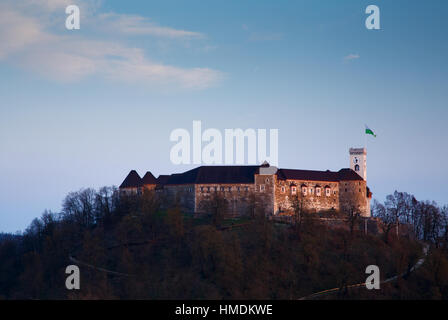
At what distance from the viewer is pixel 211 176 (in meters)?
104

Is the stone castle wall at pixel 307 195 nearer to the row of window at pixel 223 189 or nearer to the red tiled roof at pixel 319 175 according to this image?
the red tiled roof at pixel 319 175

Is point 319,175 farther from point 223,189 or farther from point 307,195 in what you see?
point 223,189

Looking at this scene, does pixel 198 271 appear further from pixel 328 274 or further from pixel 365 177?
pixel 365 177

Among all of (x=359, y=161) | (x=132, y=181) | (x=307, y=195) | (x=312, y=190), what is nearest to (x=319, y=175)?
(x=312, y=190)

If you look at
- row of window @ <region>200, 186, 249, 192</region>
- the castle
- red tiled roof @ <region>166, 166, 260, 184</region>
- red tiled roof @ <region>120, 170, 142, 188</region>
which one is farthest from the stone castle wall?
red tiled roof @ <region>120, 170, 142, 188</region>

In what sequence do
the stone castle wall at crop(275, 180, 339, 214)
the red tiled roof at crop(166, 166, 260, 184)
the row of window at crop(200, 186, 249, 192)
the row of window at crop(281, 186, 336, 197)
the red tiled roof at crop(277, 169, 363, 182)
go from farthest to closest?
1. the red tiled roof at crop(277, 169, 363, 182)
2. the row of window at crop(281, 186, 336, 197)
3. the red tiled roof at crop(166, 166, 260, 184)
4. the stone castle wall at crop(275, 180, 339, 214)
5. the row of window at crop(200, 186, 249, 192)

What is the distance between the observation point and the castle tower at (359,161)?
10956 centimetres

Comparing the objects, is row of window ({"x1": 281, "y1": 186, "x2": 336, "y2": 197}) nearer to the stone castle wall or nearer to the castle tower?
the stone castle wall

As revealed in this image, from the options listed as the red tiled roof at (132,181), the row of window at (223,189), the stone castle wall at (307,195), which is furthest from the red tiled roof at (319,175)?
the red tiled roof at (132,181)

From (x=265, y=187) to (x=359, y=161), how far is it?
1989cm

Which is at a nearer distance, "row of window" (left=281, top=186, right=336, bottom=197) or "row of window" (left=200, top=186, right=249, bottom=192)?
"row of window" (left=200, top=186, right=249, bottom=192)

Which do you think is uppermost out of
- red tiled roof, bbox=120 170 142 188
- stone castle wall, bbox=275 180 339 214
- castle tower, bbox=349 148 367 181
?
castle tower, bbox=349 148 367 181

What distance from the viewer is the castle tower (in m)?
110

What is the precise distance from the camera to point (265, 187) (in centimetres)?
10125
